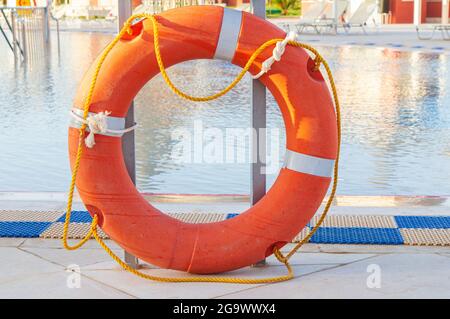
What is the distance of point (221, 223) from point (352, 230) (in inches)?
31.1

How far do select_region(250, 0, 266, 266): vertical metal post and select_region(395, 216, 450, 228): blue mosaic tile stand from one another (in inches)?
30.9

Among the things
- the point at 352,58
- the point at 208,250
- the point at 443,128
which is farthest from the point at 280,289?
the point at 352,58

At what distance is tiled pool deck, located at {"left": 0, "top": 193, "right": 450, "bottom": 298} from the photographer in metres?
2.85

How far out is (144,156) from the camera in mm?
5582

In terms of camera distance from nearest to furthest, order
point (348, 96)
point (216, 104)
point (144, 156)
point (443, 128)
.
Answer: point (144, 156), point (443, 128), point (216, 104), point (348, 96)

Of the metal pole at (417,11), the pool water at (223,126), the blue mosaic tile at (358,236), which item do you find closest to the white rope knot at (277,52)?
the blue mosaic tile at (358,236)

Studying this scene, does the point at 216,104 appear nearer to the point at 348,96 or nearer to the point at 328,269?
the point at 348,96

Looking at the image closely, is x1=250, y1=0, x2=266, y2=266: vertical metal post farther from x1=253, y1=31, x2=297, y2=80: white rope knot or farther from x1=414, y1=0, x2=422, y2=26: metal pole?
x1=414, y1=0, x2=422, y2=26: metal pole

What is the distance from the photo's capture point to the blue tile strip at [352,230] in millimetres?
3463

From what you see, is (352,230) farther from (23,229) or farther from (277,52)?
(23,229)

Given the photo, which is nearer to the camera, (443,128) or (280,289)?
(280,289)

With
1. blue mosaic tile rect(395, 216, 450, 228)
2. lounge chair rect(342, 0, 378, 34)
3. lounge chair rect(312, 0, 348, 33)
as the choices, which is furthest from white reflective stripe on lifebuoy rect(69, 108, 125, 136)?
lounge chair rect(342, 0, 378, 34)

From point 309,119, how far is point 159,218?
58 cm

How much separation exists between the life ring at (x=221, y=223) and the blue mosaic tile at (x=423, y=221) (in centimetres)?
81
